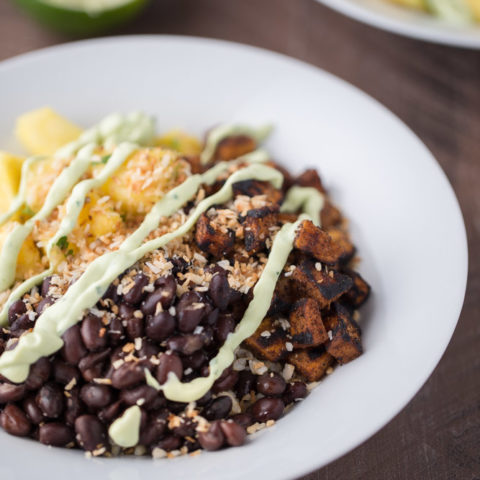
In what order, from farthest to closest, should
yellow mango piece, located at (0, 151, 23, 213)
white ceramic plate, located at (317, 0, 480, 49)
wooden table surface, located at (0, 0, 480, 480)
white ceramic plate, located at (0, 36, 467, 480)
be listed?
white ceramic plate, located at (317, 0, 480, 49), yellow mango piece, located at (0, 151, 23, 213), wooden table surface, located at (0, 0, 480, 480), white ceramic plate, located at (0, 36, 467, 480)

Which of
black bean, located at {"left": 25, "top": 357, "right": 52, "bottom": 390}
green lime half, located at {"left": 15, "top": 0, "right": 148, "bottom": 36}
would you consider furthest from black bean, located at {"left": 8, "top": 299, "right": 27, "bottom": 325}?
green lime half, located at {"left": 15, "top": 0, "right": 148, "bottom": 36}

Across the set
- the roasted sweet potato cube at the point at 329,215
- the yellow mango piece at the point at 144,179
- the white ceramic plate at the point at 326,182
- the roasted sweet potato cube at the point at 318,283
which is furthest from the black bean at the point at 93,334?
the roasted sweet potato cube at the point at 329,215

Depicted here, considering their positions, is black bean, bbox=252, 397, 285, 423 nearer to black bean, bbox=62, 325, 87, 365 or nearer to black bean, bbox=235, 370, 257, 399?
black bean, bbox=235, 370, 257, 399

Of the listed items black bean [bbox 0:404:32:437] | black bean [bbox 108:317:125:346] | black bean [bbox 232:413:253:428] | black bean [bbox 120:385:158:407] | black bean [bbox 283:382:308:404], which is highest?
black bean [bbox 108:317:125:346]

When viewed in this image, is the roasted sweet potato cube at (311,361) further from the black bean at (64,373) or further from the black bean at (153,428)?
the black bean at (64,373)

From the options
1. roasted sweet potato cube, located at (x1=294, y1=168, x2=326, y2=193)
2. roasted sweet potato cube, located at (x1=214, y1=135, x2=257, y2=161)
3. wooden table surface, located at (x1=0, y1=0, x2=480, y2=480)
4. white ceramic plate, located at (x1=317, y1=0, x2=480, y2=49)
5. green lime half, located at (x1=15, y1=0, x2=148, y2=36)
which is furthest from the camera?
green lime half, located at (x1=15, y1=0, x2=148, y2=36)

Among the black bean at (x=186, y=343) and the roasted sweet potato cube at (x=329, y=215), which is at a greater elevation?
the roasted sweet potato cube at (x=329, y=215)
